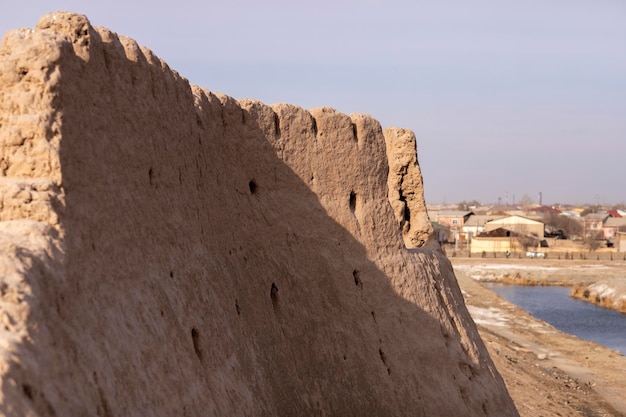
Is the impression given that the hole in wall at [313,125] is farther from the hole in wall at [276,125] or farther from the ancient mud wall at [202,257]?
the hole in wall at [276,125]

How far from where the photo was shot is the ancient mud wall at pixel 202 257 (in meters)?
6.30

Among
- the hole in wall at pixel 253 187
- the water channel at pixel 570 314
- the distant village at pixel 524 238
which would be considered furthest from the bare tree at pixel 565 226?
the hole in wall at pixel 253 187

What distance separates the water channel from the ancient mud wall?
22795 millimetres

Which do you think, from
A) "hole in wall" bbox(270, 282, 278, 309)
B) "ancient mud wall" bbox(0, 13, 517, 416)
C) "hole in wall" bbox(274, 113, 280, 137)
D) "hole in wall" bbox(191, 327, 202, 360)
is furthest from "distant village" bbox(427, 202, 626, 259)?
"hole in wall" bbox(191, 327, 202, 360)

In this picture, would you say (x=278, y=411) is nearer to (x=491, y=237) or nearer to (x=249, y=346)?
(x=249, y=346)

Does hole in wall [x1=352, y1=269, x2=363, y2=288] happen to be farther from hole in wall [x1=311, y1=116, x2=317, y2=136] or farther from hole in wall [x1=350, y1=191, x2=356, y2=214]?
hole in wall [x1=311, y1=116, x2=317, y2=136]

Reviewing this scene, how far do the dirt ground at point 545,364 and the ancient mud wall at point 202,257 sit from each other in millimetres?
7919

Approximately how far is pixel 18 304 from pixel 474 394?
32.5 ft

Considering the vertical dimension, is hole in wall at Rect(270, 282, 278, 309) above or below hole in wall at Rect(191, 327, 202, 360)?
above

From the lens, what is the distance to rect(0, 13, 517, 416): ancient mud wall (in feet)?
20.7

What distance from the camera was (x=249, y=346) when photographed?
413 inches

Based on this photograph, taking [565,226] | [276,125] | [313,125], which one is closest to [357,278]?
[313,125]

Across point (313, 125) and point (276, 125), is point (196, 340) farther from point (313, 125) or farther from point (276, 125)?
point (313, 125)

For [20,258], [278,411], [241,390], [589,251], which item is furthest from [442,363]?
[589,251]
